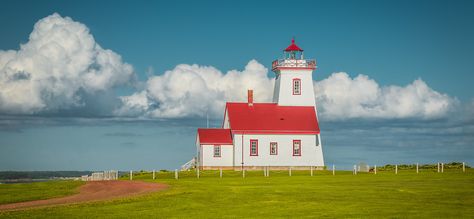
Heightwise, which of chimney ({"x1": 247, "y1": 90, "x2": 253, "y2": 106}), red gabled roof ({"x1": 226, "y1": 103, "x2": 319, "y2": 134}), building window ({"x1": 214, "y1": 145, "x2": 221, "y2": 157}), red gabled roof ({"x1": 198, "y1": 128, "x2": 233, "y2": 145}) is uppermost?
chimney ({"x1": 247, "y1": 90, "x2": 253, "y2": 106})

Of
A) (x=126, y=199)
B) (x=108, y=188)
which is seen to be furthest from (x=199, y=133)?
(x=126, y=199)

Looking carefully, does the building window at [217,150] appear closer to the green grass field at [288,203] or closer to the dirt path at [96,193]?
the dirt path at [96,193]

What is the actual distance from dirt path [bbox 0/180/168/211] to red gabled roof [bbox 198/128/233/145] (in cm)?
1886

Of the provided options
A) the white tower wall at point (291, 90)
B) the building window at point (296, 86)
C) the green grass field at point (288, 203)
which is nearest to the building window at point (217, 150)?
the white tower wall at point (291, 90)

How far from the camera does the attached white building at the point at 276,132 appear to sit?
2579 inches

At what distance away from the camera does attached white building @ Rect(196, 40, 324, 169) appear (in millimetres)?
65500

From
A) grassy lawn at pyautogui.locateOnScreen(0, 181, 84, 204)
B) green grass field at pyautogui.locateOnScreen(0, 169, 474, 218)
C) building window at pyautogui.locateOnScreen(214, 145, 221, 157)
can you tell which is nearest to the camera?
green grass field at pyautogui.locateOnScreen(0, 169, 474, 218)

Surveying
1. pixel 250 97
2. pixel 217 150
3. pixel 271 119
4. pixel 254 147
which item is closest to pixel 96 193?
pixel 217 150

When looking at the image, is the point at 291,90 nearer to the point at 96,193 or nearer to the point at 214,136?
the point at 214,136

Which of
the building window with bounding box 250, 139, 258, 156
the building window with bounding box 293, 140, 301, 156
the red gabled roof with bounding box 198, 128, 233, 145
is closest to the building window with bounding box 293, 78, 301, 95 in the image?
the building window with bounding box 293, 140, 301, 156

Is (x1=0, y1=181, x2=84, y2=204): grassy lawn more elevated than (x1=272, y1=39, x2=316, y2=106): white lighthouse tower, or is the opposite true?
(x1=272, y1=39, x2=316, y2=106): white lighthouse tower

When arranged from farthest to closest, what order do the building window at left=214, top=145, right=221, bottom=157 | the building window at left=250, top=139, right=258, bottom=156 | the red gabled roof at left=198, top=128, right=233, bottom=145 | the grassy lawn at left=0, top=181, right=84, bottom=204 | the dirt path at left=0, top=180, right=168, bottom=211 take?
the building window at left=250, top=139, right=258, bottom=156 < the building window at left=214, top=145, right=221, bottom=157 < the red gabled roof at left=198, top=128, right=233, bottom=145 < the grassy lawn at left=0, top=181, right=84, bottom=204 < the dirt path at left=0, top=180, right=168, bottom=211

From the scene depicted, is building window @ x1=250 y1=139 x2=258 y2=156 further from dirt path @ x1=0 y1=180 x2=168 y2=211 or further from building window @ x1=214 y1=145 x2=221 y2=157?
dirt path @ x1=0 y1=180 x2=168 y2=211

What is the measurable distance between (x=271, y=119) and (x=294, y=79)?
16.2ft
